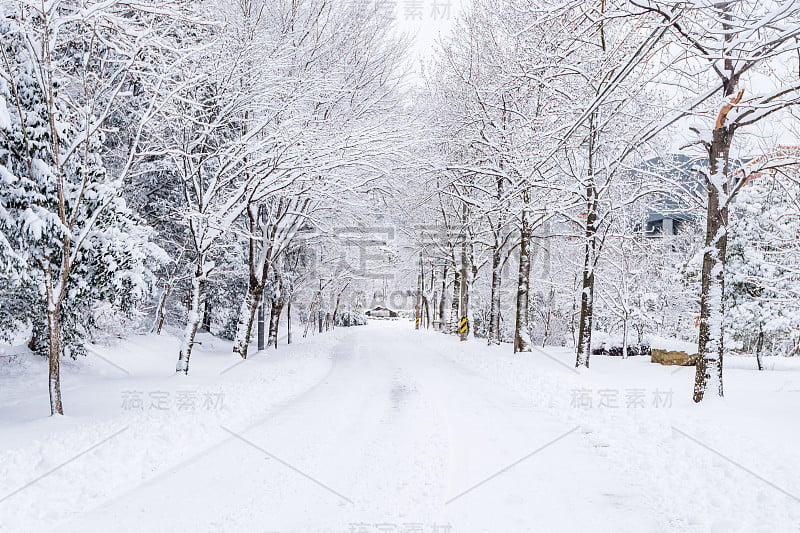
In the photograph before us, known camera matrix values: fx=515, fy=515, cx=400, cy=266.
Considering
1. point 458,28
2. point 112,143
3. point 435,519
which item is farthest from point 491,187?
point 435,519

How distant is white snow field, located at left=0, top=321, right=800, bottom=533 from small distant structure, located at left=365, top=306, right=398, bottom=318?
94.3 meters

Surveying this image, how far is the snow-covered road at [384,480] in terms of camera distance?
4.85m

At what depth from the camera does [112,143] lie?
15.6 metres

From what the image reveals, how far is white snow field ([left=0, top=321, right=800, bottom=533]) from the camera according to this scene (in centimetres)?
491

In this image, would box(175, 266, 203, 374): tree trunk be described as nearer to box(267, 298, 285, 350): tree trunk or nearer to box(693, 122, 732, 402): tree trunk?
box(693, 122, 732, 402): tree trunk

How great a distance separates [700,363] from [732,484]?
3.73 m

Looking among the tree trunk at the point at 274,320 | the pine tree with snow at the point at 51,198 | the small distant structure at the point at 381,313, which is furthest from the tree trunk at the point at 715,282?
the small distant structure at the point at 381,313

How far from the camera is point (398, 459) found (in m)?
6.64

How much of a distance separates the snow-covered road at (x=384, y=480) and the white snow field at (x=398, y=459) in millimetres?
28

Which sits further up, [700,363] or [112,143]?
[112,143]

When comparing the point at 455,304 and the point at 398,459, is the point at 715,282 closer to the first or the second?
the point at 398,459

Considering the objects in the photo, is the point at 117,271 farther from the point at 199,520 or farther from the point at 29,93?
the point at 199,520

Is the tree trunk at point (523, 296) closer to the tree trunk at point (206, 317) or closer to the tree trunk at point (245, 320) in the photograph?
the tree trunk at point (245, 320)

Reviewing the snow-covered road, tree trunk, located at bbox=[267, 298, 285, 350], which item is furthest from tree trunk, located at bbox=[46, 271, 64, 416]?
tree trunk, located at bbox=[267, 298, 285, 350]
